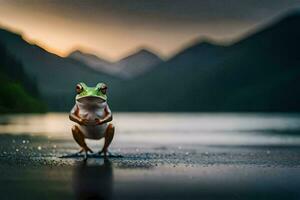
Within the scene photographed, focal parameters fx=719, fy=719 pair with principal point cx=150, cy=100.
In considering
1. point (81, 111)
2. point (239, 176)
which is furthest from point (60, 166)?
point (239, 176)

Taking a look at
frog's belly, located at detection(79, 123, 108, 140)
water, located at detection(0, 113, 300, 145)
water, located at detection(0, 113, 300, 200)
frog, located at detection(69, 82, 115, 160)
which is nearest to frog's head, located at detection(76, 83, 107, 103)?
frog, located at detection(69, 82, 115, 160)

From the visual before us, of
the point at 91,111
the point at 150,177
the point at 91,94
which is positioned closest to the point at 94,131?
the point at 91,111

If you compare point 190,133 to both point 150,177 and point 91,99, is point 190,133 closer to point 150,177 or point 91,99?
point 91,99

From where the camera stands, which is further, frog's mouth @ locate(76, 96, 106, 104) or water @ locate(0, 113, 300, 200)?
frog's mouth @ locate(76, 96, 106, 104)

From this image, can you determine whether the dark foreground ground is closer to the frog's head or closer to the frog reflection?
the frog reflection

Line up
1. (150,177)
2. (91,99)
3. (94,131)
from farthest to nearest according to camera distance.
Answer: (94,131), (91,99), (150,177)

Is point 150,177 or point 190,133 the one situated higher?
point 190,133

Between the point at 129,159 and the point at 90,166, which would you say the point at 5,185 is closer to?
the point at 90,166
